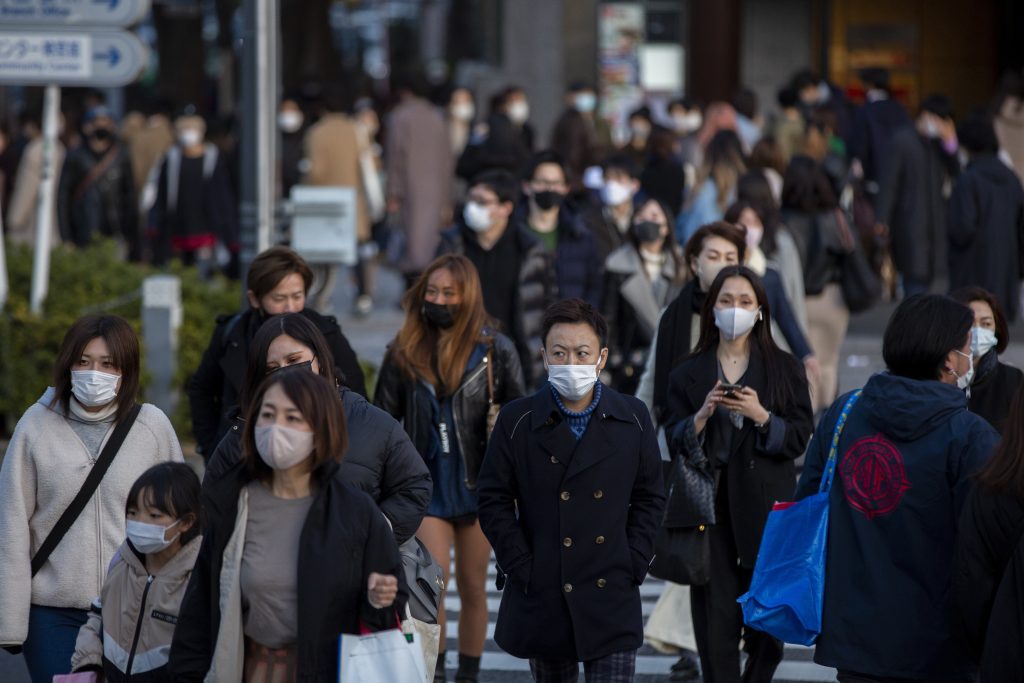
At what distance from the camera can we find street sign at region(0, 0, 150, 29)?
11.8 metres

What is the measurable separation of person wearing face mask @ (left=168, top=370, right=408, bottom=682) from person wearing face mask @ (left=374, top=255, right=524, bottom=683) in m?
2.47

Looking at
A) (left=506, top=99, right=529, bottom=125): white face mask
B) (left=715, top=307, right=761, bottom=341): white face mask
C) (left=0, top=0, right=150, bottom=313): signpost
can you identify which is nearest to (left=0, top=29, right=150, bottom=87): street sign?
(left=0, top=0, right=150, bottom=313): signpost

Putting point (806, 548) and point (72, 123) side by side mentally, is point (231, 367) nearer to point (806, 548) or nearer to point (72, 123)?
point (806, 548)

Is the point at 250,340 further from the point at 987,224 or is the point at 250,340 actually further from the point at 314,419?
the point at 987,224

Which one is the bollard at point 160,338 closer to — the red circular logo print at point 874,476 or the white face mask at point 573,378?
the white face mask at point 573,378

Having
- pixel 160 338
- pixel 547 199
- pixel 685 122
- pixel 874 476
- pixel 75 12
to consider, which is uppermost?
pixel 75 12

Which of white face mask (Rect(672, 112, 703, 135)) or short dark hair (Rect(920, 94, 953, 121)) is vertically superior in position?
short dark hair (Rect(920, 94, 953, 121))

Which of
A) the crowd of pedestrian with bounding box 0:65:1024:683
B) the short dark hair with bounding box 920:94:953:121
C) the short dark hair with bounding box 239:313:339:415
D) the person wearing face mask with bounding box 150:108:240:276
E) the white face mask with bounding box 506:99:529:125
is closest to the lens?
the crowd of pedestrian with bounding box 0:65:1024:683

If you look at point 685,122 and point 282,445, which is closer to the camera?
point 282,445

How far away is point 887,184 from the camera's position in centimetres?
1412

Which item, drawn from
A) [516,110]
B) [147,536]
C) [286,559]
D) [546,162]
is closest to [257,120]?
→ [546,162]

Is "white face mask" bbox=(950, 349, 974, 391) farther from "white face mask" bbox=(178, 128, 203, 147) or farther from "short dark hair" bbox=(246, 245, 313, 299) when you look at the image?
"white face mask" bbox=(178, 128, 203, 147)

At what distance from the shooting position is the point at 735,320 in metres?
6.80

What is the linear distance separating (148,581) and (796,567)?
6.32 ft
